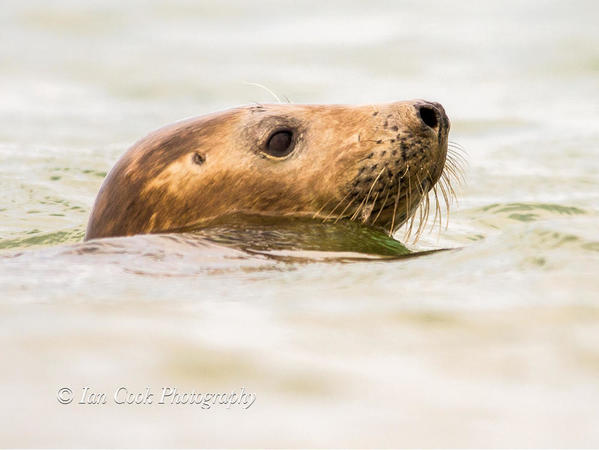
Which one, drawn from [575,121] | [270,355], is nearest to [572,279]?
[270,355]

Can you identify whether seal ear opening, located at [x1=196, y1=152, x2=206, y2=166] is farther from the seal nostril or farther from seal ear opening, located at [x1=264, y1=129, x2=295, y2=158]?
the seal nostril

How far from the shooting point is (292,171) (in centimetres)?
461

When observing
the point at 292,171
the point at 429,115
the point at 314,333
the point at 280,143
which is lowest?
the point at 314,333

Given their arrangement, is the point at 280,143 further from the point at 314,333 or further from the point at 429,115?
the point at 314,333

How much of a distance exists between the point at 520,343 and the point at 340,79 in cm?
906

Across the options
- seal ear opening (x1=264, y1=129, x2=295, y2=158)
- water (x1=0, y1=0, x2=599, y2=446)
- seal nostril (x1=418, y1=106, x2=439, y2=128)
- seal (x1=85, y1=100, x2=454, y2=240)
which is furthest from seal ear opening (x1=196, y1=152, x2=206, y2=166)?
seal nostril (x1=418, y1=106, x2=439, y2=128)

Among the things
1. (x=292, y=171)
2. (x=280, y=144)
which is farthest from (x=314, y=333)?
(x=280, y=144)

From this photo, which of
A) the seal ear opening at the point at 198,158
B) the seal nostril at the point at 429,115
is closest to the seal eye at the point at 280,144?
the seal ear opening at the point at 198,158

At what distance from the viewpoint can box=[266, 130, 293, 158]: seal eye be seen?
4664 mm

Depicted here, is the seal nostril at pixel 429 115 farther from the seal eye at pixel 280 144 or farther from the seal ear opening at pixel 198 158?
the seal ear opening at pixel 198 158

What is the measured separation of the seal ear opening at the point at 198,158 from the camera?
4629 mm

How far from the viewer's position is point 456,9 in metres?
14.5

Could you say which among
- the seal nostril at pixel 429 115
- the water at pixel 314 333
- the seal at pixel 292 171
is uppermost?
the seal nostril at pixel 429 115

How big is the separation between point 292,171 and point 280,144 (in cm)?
14
